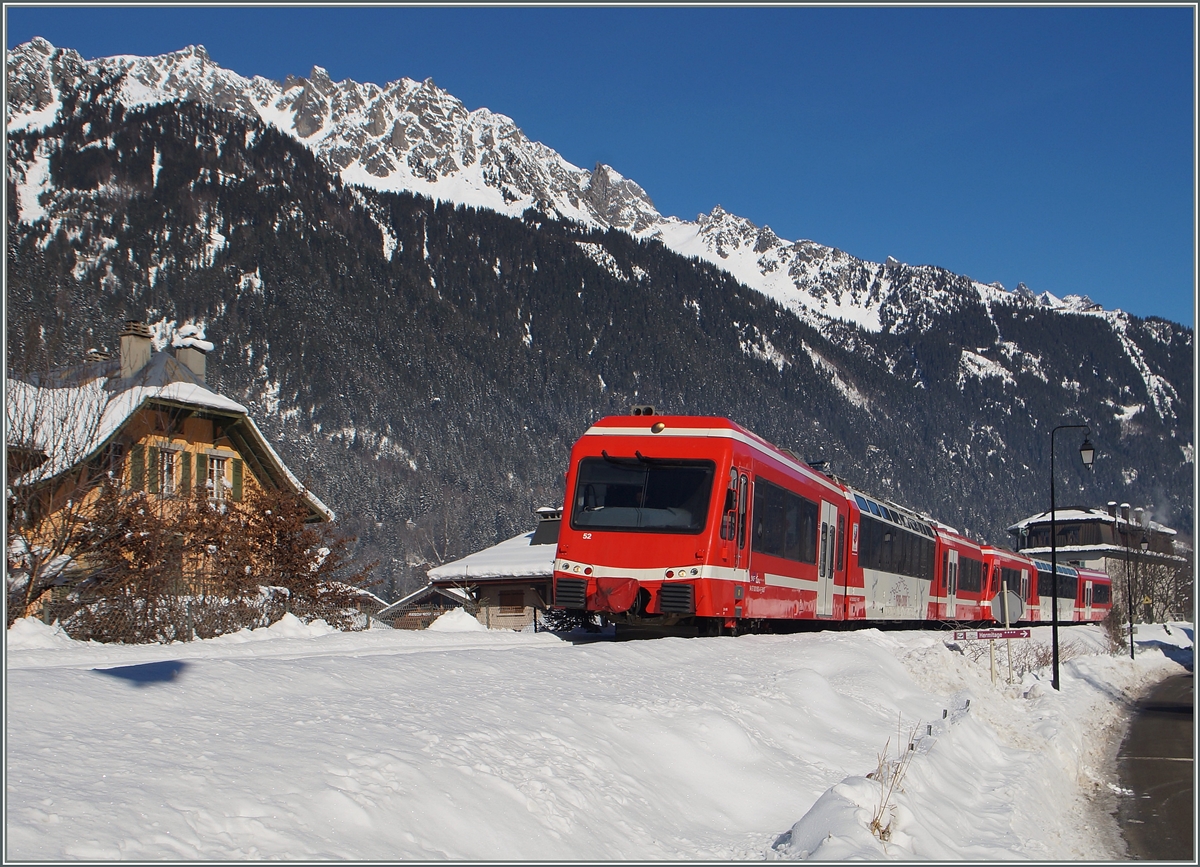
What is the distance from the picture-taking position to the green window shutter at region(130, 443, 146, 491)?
68.6 feet

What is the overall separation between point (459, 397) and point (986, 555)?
160 m

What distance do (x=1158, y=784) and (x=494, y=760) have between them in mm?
13916

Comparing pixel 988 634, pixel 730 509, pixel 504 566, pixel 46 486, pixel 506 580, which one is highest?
pixel 46 486

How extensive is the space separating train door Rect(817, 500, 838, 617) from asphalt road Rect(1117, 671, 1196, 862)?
596 cm

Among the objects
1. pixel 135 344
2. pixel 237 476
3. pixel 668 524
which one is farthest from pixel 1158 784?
pixel 135 344

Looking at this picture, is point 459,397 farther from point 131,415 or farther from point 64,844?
point 64,844

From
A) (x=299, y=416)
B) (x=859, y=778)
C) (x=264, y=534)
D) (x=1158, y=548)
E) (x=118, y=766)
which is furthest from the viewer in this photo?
(x=299, y=416)

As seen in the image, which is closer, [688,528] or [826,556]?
[688,528]

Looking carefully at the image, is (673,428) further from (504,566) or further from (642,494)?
(504,566)

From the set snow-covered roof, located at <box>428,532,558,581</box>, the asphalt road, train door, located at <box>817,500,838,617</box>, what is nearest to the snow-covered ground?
the asphalt road

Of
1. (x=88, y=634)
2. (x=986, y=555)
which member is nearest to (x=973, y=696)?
(x=88, y=634)

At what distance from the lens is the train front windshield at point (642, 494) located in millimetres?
16906

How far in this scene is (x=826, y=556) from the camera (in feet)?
75.0

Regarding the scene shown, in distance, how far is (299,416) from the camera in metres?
167
